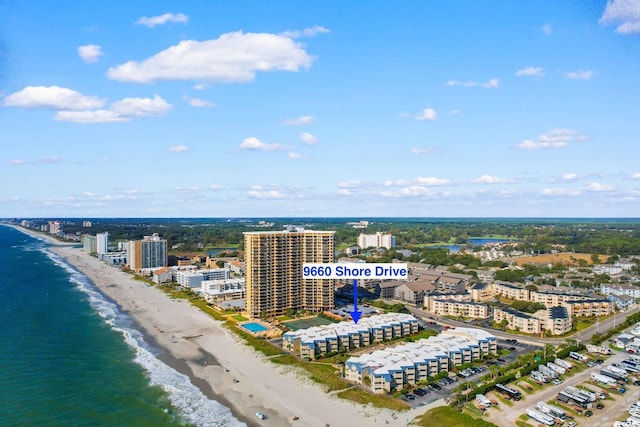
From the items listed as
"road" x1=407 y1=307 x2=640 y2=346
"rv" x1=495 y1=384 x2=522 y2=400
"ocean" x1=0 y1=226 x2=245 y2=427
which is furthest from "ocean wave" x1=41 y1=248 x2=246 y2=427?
"road" x1=407 y1=307 x2=640 y2=346

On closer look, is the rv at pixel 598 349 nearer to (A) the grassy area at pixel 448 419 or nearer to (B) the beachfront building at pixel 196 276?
(A) the grassy area at pixel 448 419

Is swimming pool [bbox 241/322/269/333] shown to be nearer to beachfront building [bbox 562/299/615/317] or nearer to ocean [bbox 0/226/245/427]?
ocean [bbox 0/226/245/427]

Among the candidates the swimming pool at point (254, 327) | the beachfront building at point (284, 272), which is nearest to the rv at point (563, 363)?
the beachfront building at point (284, 272)

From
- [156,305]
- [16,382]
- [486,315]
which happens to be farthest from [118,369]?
[486,315]

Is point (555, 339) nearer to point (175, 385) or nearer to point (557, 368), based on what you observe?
point (557, 368)

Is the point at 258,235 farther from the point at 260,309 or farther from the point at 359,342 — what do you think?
the point at 359,342

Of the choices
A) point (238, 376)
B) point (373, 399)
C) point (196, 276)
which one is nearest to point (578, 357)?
point (373, 399)
